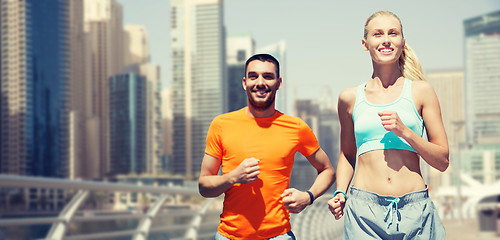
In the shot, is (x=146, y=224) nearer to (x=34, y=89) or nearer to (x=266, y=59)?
(x=266, y=59)

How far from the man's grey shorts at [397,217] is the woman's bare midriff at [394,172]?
0.03 meters

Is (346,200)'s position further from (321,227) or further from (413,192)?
(321,227)

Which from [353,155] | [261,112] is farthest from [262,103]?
[353,155]

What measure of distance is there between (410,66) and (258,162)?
886mm

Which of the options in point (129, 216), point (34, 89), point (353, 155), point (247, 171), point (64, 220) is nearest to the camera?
point (247, 171)

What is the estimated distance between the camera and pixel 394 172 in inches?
128

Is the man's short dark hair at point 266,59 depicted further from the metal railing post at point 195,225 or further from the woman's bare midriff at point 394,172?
the metal railing post at point 195,225

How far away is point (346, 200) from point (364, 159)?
24cm

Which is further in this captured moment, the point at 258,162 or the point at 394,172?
the point at 258,162

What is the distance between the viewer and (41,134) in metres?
157

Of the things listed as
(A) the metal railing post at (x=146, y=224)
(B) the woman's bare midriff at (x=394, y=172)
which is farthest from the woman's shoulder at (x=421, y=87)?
(A) the metal railing post at (x=146, y=224)

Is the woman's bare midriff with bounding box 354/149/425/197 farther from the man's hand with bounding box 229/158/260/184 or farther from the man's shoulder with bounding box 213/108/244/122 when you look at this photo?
the man's shoulder with bounding box 213/108/244/122

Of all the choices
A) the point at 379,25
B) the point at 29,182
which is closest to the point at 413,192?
the point at 379,25

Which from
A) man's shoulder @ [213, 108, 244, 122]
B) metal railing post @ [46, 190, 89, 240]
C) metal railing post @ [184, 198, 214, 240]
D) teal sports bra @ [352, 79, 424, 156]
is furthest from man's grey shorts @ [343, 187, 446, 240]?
metal railing post @ [184, 198, 214, 240]
